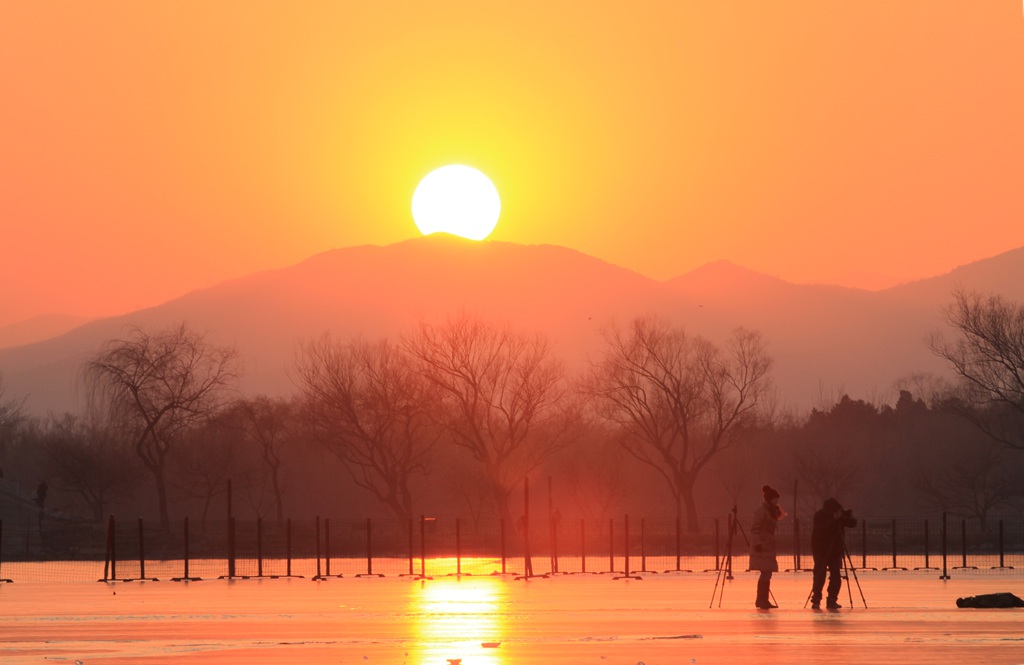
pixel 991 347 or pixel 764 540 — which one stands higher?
pixel 991 347

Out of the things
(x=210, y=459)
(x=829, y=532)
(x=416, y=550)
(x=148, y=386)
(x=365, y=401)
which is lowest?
(x=416, y=550)

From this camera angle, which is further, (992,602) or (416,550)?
(416,550)

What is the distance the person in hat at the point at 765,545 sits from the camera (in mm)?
27984

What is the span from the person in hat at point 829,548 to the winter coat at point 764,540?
720 millimetres

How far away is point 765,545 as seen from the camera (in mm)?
28797

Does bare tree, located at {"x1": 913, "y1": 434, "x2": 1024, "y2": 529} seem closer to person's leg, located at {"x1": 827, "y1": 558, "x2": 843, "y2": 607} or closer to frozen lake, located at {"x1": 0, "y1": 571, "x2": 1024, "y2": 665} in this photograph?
frozen lake, located at {"x1": 0, "y1": 571, "x2": 1024, "y2": 665}

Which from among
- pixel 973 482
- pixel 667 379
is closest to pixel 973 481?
pixel 973 482

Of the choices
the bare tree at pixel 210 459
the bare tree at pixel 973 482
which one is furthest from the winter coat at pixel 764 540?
the bare tree at pixel 210 459

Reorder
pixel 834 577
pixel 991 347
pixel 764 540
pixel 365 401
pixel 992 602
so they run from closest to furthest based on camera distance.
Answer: pixel 992 602, pixel 834 577, pixel 764 540, pixel 991 347, pixel 365 401

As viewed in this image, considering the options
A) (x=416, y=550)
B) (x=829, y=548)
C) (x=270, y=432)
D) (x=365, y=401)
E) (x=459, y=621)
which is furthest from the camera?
(x=270, y=432)

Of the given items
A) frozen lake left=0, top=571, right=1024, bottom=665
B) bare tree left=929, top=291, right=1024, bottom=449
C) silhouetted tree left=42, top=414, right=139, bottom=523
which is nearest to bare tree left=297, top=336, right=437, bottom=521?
silhouetted tree left=42, top=414, right=139, bottom=523

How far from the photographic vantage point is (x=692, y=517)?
84125 mm

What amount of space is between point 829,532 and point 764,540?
1112 millimetres

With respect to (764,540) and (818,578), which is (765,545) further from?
(818,578)
